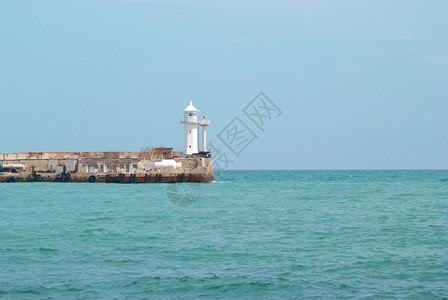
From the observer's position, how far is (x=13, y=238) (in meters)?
19.3

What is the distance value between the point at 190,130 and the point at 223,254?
43.3 m

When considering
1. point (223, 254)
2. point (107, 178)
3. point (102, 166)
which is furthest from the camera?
point (102, 166)

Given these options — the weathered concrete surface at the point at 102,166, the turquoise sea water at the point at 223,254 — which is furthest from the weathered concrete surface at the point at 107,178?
the turquoise sea water at the point at 223,254

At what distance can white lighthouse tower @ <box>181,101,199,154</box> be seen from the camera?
58.7 metres

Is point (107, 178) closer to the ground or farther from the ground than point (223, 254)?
farther from the ground

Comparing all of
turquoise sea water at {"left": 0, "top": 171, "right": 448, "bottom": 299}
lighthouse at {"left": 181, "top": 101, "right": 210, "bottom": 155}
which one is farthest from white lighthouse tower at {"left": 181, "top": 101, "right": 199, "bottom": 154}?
turquoise sea water at {"left": 0, "top": 171, "right": 448, "bottom": 299}

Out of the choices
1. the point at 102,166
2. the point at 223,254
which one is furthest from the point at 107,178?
the point at 223,254

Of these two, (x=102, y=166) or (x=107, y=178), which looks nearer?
(x=107, y=178)

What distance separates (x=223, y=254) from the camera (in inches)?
628

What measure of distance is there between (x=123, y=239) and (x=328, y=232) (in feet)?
25.0

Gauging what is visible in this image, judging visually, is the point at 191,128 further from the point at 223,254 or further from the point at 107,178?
the point at 223,254

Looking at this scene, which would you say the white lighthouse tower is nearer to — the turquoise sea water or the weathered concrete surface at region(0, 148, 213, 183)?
the weathered concrete surface at region(0, 148, 213, 183)

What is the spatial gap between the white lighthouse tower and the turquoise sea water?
30682 millimetres

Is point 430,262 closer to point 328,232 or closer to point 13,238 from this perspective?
point 328,232
